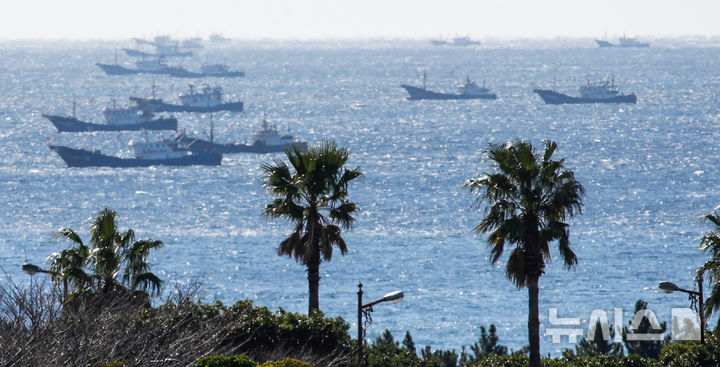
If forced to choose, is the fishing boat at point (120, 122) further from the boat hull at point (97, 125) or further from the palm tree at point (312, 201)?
the palm tree at point (312, 201)

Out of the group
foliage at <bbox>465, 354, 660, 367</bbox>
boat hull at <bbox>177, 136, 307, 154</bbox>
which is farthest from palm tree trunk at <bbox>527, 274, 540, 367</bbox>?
boat hull at <bbox>177, 136, 307, 154</bbox>

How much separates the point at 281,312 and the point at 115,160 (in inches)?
4335

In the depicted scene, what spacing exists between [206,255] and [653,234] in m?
34.8

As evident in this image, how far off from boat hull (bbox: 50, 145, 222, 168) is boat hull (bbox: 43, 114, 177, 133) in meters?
36.4

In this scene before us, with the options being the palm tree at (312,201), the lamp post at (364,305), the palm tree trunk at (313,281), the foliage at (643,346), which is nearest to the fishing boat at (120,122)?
the foliage at (643,346)

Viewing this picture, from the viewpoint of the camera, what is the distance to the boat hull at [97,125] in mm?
185812

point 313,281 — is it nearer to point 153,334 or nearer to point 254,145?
point 153,334

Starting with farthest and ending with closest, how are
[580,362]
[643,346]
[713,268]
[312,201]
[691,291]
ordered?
[643,346]
[312,201]
[580,362]
[713,268]
[691,291]

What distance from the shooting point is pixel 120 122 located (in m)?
193

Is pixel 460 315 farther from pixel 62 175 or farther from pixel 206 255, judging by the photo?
pixel 62 175

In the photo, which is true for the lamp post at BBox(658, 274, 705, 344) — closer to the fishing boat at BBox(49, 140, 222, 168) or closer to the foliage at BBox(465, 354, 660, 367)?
the foliage at BBox(465, 354, 660, 367)

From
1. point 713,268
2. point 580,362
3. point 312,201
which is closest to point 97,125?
point 312,201

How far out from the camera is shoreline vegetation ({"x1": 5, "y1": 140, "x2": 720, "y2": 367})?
29.6 meters

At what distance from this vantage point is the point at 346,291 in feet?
265
